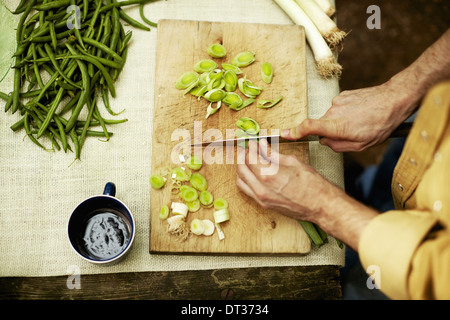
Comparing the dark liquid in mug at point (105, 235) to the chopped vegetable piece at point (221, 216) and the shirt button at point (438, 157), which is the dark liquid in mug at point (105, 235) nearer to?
the chopped vegetable piece at point (221, 216)

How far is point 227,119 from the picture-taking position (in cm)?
143

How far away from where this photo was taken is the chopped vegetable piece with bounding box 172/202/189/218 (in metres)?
1.33

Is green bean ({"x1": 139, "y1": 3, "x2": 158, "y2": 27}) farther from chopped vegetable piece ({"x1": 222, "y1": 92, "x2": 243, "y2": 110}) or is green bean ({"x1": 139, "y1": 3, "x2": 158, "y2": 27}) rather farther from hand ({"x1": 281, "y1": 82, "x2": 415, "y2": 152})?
hand ({"x1": 281, "y1": 82, "x2": 415, "y2": 152})

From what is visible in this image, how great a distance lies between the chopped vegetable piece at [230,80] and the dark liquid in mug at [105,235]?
63cm

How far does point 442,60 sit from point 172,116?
963 mm

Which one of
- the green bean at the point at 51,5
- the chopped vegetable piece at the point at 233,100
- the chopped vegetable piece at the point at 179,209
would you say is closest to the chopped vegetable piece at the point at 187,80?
the chopped vegetable piece at the point at 233,100

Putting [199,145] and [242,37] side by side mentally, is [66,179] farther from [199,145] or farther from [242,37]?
[242,37]

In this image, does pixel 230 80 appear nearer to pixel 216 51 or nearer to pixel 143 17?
→ pixel 216 51

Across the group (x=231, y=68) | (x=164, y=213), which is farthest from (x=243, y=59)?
(x=164, y=213)

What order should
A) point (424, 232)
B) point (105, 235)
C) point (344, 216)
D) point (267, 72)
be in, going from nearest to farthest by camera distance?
point (424, 232) → point (344, 216) → point (105, 235) → point (267, 72)

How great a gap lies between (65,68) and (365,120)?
1.16m

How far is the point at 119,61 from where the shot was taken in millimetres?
1501

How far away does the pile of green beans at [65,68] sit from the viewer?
1423mm
